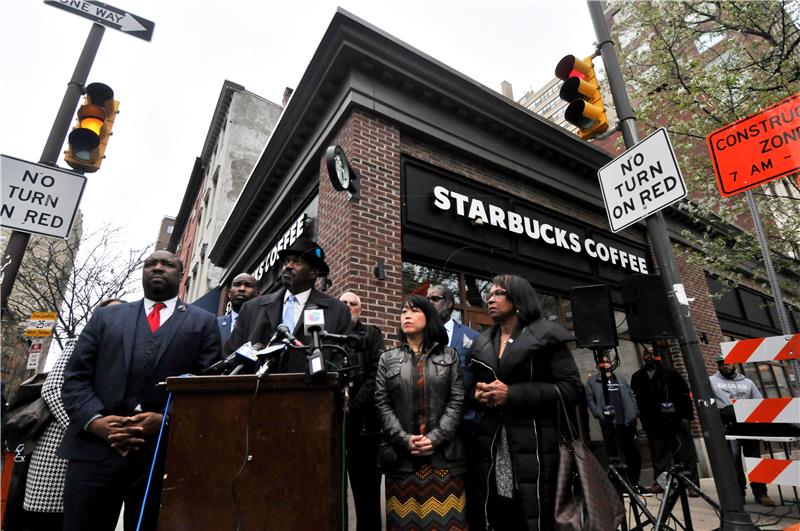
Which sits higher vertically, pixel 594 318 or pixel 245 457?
pixel 594 318

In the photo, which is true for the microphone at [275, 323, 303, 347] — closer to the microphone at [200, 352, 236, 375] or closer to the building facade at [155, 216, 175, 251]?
the microphone at [200, 352, 236, 375]

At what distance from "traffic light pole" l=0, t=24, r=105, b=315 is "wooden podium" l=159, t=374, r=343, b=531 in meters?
3.86

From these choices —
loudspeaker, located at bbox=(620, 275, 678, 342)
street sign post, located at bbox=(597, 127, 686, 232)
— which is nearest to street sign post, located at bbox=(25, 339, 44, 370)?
street sign post, located at bbox=(597, 127, 686, 232)

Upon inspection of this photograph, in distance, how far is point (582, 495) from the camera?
2578mm

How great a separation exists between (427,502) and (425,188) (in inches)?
221

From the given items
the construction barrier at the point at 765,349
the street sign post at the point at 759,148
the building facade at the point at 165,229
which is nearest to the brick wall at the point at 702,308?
the construction barrier at the point at 765,349

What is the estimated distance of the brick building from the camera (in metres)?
6.66

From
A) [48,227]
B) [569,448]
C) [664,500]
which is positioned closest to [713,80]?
[664,500]

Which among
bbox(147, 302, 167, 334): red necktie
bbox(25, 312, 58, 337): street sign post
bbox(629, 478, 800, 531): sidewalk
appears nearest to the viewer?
bbox(147, 302, 167, 334): red necktie

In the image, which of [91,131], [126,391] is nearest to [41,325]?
[91,131]

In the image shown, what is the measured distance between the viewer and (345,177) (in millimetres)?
6234

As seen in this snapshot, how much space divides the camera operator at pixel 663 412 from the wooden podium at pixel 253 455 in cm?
499

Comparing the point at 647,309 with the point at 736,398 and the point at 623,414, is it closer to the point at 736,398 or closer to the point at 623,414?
the point at 623,414

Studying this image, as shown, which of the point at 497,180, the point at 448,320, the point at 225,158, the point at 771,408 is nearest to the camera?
the point at 771,408
